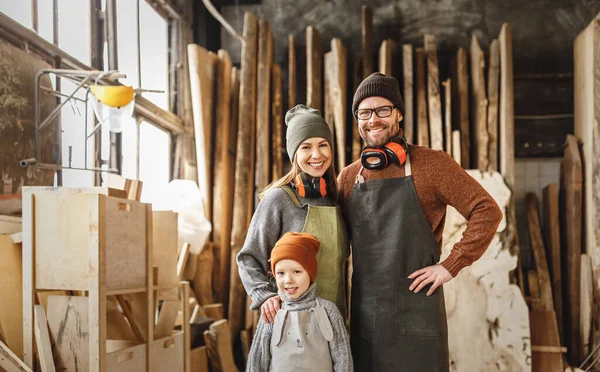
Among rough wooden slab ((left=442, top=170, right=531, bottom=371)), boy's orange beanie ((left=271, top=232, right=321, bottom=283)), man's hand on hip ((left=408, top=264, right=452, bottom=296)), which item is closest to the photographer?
boy's orange beanie ((left=271, top=232, right=321, bottom=283))

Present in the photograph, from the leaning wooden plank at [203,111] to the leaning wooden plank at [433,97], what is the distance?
7.84ft

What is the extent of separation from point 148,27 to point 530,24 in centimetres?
431

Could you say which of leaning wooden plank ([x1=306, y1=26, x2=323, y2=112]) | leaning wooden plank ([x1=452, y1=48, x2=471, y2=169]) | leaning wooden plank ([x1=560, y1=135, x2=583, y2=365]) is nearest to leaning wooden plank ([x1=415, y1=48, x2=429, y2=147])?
leaning wooden plank ([x1=452, y1=48, x2=471, y2=169])

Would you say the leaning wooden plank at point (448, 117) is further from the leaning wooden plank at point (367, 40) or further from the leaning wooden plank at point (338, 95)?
the leaning wooden plank at point (338, 95)

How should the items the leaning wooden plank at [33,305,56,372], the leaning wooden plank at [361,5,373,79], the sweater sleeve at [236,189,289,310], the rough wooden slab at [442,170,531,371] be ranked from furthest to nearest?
the leaning wooden plank at [361,5,373,79] < the rough wooden slab at [442,170,531,371] < the leaning wooden plank at [33,305,56,372] < the sweater sleeve at [236,189,289,310]

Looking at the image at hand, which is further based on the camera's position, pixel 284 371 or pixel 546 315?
pixel 546 315

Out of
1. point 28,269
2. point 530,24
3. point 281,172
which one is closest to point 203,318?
point 281,172

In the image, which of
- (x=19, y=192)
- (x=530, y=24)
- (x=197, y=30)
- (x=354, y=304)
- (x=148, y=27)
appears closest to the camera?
(x=354, y=304)

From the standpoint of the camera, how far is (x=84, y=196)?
381 cm

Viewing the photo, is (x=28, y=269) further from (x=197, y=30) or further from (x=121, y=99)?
(x=197, y=30)

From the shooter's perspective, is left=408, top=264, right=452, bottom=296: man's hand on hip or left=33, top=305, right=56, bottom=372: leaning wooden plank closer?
left=408, top=264, right=452, bottom=296: man's hand on hip

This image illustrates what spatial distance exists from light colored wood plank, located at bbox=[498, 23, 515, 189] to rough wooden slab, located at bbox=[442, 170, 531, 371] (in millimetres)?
363

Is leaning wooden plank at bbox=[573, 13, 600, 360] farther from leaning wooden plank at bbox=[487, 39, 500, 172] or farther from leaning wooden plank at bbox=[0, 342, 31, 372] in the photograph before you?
leaning wooden plank at bbox=[0, 342, 31, 372]

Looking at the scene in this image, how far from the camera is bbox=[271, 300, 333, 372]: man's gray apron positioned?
292 centimetres
